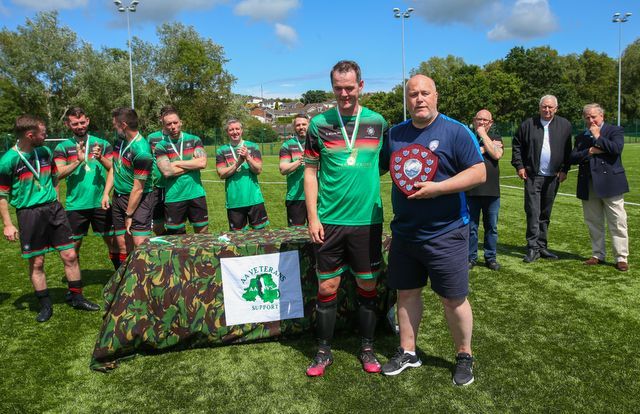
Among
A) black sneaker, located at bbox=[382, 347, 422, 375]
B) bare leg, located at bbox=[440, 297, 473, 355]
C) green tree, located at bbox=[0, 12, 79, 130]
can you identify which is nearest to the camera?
bare leg, located at bbox=[440, 297, 473, 355]

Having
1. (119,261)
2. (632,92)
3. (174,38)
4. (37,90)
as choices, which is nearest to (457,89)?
(632,92)

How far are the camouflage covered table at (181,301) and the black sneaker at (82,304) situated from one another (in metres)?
1.42

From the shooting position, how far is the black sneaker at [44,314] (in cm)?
477

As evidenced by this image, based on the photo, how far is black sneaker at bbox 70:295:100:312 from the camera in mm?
5055

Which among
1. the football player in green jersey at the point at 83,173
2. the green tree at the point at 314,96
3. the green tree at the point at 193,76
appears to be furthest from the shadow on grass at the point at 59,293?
the green tree at the point at 314,96

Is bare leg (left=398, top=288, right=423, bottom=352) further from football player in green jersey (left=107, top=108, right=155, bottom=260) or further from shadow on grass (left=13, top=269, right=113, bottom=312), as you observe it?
shadow on grass (left=13, top=269, right=113, bottom=312)

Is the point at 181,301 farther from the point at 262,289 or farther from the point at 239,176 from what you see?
the point at 239,176

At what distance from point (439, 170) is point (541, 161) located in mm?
3624

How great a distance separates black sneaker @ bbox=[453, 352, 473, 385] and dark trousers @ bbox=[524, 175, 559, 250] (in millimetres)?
3430

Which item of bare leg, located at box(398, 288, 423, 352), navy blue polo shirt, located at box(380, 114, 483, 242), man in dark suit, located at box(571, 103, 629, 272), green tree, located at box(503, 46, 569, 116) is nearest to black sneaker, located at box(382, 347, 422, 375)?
bare leg, located at box(398, 288, 423, 352)

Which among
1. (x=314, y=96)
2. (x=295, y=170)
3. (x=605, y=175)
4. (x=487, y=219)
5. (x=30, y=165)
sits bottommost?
(x=487, y=219)

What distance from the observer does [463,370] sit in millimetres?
3328

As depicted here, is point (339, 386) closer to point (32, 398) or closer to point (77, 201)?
point (32, 398)

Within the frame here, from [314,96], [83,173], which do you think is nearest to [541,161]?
[83,173]
